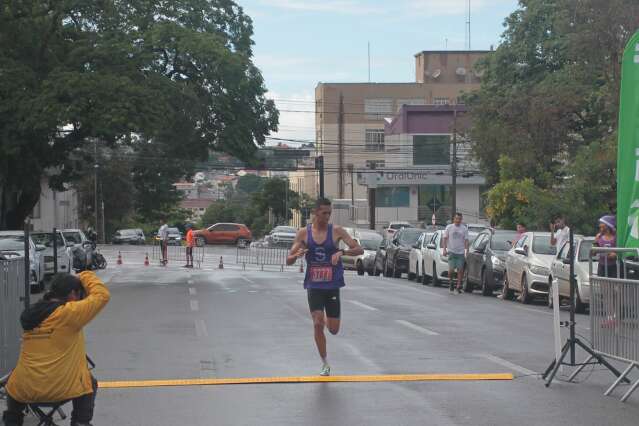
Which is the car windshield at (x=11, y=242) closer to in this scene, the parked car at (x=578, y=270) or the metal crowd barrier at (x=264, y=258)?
the parked car at (x=578, y=270)

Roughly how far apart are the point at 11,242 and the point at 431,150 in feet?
180

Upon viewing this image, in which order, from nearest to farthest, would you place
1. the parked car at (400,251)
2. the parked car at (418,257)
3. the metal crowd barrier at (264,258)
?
the parked car at (418,257)
the parked car at (400,251)
the metal crowd barrier at (264,258)

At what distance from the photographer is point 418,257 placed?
32719 mm

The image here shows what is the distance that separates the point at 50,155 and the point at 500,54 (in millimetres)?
24105

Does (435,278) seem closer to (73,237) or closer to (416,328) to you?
(416,328)

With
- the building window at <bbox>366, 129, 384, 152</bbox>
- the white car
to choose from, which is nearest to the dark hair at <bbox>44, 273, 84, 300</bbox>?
the white car

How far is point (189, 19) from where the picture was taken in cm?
3738

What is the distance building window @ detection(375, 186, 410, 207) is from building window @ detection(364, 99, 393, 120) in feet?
101

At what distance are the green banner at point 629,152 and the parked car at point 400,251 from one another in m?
22.5

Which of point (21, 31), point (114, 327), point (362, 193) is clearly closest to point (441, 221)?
point (362, 193)

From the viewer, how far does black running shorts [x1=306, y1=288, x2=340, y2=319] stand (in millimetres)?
11180

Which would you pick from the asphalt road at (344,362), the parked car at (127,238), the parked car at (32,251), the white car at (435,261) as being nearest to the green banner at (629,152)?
the asphalt road at (344,362)

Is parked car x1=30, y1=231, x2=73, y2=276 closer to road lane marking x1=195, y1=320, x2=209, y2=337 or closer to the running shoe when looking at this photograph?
road lane marking x1=195, y1=320, x2=209, y2=337

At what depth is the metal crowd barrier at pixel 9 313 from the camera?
9812mm
